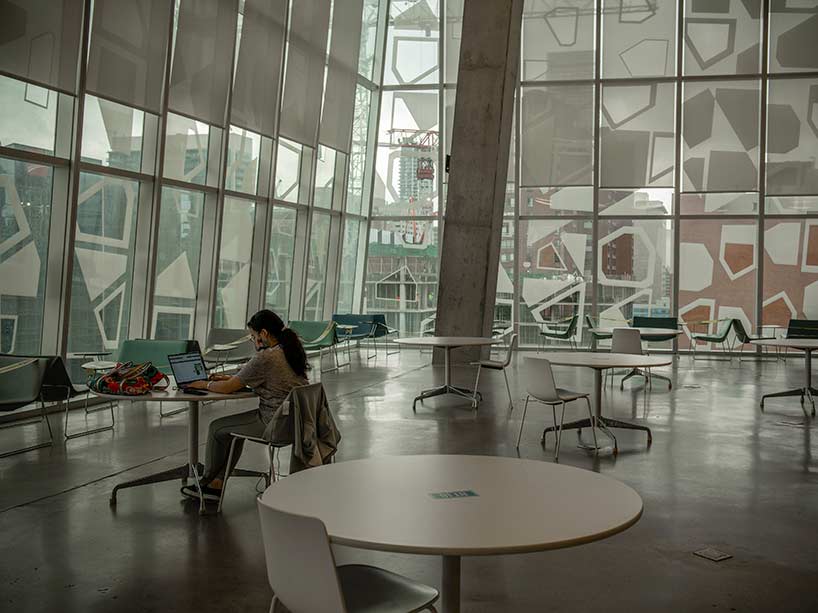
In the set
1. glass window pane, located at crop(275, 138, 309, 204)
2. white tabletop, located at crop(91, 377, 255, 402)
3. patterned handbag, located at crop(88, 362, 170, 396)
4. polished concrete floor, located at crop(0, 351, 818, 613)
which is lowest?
polished concrete floor, located at crop(0, 351, 818, 613)

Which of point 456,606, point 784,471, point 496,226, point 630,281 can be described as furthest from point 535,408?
→ point 630,281

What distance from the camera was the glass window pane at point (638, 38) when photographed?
49.7ft

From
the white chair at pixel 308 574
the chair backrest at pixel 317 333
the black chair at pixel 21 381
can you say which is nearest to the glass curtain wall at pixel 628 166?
the chair backrest at pixel 317 333

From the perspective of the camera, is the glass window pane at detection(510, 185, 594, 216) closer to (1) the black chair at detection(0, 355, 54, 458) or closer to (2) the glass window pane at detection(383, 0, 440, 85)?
Answer: (2) the glass window pane at detection(383, 0, 440, 85)

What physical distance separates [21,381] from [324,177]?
8.28 m

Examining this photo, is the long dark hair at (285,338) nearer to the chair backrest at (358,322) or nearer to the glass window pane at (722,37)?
the chair backrest at (358,322)

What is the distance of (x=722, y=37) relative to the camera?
49.1ft

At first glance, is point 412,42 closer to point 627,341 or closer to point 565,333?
point 565,333

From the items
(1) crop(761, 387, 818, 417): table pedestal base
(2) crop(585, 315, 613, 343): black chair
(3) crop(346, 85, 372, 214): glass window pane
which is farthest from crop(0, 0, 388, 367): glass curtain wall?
(1) crop(761, 387, 818, 417): table pedestal base

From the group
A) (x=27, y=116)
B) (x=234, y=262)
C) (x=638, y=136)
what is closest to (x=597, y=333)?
(x=638, y=136)

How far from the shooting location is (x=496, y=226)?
11.8 meters

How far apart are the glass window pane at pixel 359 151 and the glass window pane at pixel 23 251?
7.76 meters

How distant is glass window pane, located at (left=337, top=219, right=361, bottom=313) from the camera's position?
1523 cm

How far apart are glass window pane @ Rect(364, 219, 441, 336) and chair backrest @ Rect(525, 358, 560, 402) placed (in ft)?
30.4
